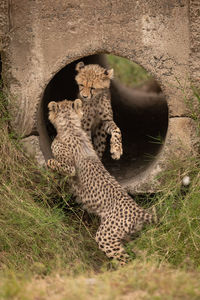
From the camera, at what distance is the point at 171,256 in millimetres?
4324

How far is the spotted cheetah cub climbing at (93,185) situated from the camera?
4512 mm

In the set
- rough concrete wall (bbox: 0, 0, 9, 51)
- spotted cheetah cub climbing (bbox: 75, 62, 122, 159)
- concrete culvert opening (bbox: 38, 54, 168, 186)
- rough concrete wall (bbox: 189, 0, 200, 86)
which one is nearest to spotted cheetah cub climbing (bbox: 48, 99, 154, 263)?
spotted cheetah cub climbing (bbox: 75, 62, 122, 159)

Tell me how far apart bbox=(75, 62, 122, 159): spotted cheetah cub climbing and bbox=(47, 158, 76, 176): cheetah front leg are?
1.63ft

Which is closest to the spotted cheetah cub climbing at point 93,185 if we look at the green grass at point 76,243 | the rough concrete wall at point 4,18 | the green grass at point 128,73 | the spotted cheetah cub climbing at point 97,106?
the green grass at point 76,243

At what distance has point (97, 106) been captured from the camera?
5785mm

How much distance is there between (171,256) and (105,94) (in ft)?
6.91

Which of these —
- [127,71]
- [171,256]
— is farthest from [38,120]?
[127,71]

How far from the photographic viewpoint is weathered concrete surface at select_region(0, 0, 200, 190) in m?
5.04

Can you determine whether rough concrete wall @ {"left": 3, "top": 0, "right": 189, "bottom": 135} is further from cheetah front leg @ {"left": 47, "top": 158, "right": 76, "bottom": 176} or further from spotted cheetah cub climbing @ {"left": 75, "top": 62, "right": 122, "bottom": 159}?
cheetah front leg @ {"left": 47, "top": 158, "right": 76, "bottom": 176}

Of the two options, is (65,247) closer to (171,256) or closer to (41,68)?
(171,256)

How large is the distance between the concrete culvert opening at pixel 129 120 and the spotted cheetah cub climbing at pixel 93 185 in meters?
0.40

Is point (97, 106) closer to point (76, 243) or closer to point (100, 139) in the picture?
point (100, 139)

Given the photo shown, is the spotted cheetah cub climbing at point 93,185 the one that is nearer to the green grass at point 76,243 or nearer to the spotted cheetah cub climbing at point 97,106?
the green grass at point 76,243

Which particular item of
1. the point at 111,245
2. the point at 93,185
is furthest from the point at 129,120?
the point at 111,245
